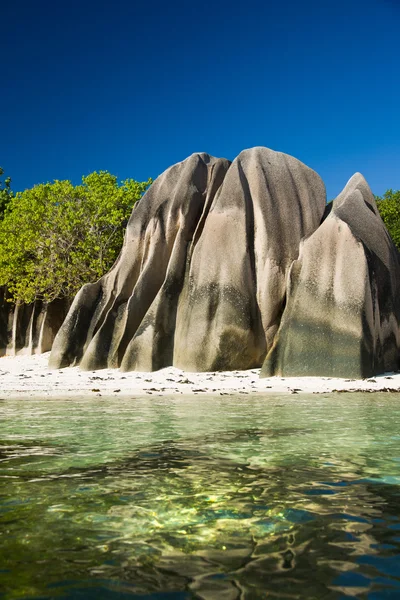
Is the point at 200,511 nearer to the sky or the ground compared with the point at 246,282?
nearer to the ground

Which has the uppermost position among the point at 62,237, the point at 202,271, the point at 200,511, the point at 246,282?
the point at 62,237

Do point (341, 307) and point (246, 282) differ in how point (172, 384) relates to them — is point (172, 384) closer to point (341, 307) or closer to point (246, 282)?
point (341, 307)

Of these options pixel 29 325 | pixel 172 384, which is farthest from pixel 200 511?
pixel 29 325

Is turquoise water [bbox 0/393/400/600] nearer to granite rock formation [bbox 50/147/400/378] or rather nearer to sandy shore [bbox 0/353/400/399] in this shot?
sandy shore [bbox 0/353/400/399]

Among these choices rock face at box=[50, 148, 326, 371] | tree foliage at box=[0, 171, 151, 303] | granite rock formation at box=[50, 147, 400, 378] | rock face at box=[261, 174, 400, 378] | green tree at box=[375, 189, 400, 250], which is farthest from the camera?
green tree at box=[375, 189, 400, 250]

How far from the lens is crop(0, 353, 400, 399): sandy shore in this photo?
14117 mm

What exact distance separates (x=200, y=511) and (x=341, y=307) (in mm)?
13399

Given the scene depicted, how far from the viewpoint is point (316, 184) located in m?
22.1

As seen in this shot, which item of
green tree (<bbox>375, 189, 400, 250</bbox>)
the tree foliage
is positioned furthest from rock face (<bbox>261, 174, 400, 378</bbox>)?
green tree (<bbox>375, 189, 400, 250</bbox>)

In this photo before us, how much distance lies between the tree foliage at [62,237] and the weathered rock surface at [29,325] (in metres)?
1.04

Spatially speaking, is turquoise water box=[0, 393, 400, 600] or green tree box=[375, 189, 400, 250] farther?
green tree box=[375, 189, 400, 250]

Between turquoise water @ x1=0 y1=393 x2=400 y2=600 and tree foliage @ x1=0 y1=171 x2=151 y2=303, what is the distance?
67.6 feet

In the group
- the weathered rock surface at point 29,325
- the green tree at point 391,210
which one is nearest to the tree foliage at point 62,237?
the weathered rock surface at point 29,325

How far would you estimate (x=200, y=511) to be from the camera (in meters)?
4.06
